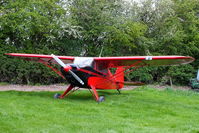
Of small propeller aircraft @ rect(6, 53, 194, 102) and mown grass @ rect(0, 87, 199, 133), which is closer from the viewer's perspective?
mown grass @ rect(0, 87, 199, 133)

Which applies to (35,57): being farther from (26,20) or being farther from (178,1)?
(178,1)

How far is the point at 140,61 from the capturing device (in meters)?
9.44

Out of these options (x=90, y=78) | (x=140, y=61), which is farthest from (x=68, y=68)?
(x=140, y=61)

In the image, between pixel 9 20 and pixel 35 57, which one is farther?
pixel 9 20

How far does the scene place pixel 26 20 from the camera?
12.9 meters

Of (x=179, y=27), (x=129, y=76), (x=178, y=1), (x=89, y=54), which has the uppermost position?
(x=178, y=1)

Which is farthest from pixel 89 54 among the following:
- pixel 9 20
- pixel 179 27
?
pixel 179 27

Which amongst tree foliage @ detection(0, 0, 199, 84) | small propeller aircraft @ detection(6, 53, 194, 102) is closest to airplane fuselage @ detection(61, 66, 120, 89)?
small propeller aircraft @ detection(6, 53, 194, 102)

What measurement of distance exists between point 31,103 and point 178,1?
15.3 meters

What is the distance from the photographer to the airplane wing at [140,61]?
8.62 metres

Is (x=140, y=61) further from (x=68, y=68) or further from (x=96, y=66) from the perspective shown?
(x=68, y=68)

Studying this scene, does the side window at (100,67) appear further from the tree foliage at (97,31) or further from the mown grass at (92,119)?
the tree foliage at (97,31)

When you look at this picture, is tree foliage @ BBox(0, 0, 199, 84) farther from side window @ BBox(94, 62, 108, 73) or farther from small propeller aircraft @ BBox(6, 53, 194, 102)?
side window @ BBox(94, 62, 108, 73)

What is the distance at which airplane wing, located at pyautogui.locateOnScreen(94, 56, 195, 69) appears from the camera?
8616 millimetres
